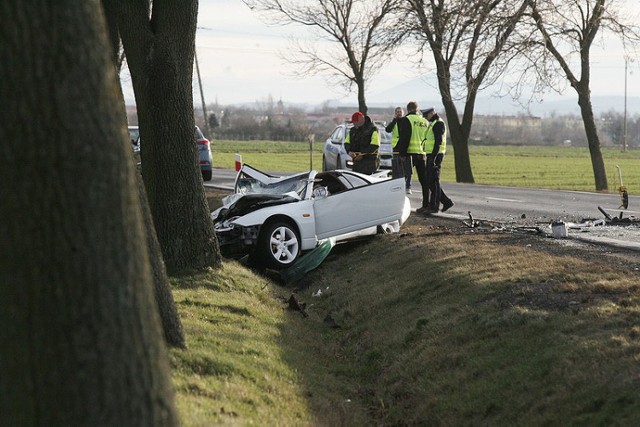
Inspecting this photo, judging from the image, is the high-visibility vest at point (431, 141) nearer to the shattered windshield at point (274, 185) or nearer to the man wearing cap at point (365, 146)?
the man wearing cap at point (365, 146)

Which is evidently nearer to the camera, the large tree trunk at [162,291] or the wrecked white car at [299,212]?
the large tree trunk at [162,291]

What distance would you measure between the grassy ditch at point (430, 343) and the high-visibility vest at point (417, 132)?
5422 millimetres

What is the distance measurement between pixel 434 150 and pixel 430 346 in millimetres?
9292

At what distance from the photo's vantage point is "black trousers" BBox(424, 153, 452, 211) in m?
18.0

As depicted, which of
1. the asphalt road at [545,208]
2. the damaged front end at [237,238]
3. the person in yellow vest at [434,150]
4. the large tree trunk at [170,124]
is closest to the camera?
the large tree trunk at [170,124]

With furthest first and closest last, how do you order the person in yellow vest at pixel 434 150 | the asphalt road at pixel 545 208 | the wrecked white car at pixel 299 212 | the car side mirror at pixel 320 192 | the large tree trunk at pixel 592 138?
the large tree trunk at pixel 592 138
the person in yellow vest at pixel 434 150
the car side mirror at pixel 320 192
the asphalt road at pixel 545 208
the wrecked white car at pixel 299 212

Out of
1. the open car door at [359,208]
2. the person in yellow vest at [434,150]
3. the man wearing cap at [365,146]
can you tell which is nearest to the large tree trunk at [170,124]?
the open car door at [359,208]

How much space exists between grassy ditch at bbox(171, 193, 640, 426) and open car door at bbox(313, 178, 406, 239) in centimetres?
163

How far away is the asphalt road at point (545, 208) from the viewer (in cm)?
1427

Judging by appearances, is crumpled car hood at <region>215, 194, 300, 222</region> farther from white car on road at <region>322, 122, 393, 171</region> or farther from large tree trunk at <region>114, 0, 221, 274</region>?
white car on road at <region>322, 122, 393, 171</region>

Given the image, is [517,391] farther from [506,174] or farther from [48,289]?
[506,174]

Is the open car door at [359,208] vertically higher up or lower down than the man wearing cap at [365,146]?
lower down

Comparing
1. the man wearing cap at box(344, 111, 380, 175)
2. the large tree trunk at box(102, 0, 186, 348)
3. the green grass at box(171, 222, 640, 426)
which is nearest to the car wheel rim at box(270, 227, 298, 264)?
the green grass at box(171, 222, 640, 426)

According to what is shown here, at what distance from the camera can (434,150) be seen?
58.7 feet
